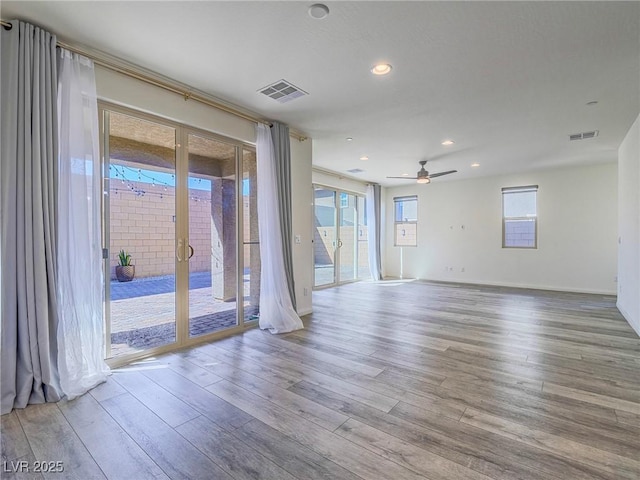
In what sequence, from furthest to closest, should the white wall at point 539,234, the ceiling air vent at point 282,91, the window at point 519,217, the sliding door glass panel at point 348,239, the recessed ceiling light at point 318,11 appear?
the sliding door glass panel at point 348,239 < the window at point 519,217 < the white wall at point 539,234 < the ceiling air vent at point 282,91 < the recessed ceiling light at point 318,11

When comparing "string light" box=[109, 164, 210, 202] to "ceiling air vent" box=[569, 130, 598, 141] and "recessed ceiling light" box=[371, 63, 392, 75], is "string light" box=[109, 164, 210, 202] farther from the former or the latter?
"ceiling air vent" box=[569, 130, 598, 141]

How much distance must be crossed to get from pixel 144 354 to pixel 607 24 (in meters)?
4.88

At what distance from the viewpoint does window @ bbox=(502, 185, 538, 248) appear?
7348 mm

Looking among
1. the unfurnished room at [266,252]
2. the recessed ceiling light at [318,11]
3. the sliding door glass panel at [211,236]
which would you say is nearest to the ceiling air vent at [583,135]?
the unfurnished room at [266,252]

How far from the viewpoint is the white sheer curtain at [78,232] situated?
2.44 metres

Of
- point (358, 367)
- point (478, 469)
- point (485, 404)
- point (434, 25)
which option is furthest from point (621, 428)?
point (434, 25)

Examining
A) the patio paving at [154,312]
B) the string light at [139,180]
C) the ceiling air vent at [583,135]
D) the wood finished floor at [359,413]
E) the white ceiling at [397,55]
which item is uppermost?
the white ceiling at [397,55]

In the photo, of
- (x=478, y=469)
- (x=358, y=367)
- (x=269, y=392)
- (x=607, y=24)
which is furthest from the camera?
(x=358, y=367)

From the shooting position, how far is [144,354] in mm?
3141

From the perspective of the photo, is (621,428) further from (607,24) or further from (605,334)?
(607,24)

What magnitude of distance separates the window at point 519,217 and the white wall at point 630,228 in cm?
218

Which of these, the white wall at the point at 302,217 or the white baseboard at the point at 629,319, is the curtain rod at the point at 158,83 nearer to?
the white wall at the point at 302,217

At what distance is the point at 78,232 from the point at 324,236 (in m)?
5.55

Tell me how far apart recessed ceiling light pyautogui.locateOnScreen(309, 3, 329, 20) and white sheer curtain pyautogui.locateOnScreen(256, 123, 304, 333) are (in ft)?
6.81
